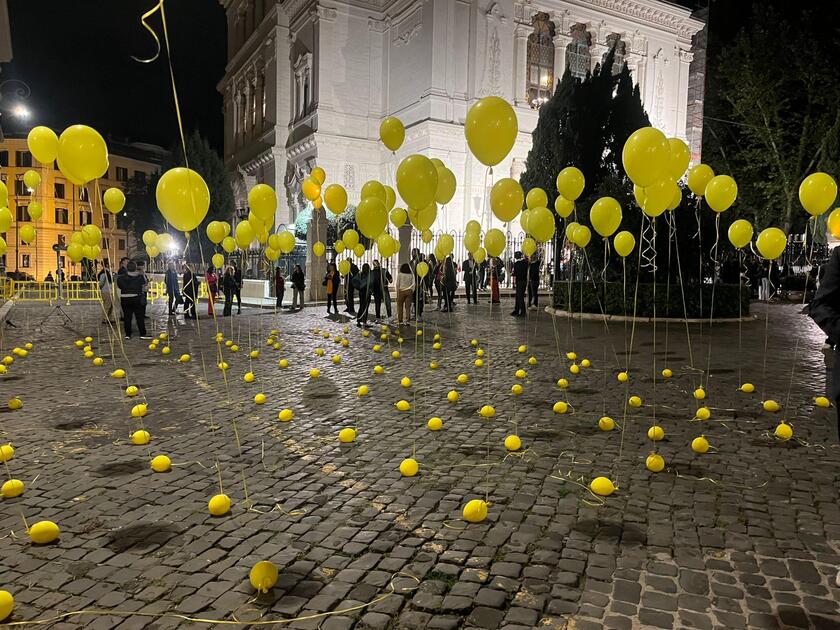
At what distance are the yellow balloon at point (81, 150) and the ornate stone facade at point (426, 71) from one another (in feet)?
86.3

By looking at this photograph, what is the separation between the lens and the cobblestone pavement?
2939mm

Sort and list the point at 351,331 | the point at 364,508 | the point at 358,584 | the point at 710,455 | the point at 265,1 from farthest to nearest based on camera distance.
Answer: the point at 265,1 < the point at 351,331 < the point at 710,455 < the point at 364,508 < the point at 358,584

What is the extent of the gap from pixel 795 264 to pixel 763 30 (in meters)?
11.8

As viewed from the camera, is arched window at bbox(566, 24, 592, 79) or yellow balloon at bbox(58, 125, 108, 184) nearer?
yellow balloon at bbox(58, 125, 108, 184)

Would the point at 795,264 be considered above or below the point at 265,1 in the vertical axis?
below

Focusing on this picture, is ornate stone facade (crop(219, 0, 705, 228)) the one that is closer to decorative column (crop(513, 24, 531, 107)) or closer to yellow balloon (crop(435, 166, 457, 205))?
decorative column (crop(513, 24, 531, 107))

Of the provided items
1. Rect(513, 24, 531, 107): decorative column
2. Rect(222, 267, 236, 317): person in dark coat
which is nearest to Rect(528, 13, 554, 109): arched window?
Rect(513, 24, 531, 107): decorative column

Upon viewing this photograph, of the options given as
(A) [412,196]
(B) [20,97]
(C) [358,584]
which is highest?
(B) [20,97]

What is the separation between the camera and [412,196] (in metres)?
5.54

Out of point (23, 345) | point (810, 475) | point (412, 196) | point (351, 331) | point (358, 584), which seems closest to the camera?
point (358, 584)

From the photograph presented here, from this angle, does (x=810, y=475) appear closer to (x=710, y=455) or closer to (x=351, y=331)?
(x=710, y=455)

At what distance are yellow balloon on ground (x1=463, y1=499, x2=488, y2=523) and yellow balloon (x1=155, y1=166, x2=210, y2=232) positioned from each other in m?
3.25

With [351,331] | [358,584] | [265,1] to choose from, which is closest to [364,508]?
[358,584]

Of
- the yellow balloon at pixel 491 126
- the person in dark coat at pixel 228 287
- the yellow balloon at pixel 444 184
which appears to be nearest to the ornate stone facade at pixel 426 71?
the person in dark coat at pixel 228 287
